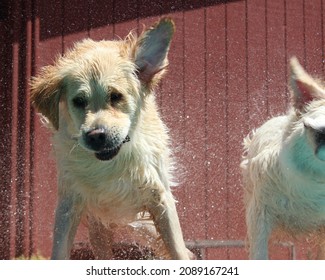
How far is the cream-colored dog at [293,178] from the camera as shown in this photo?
5137 millimetres

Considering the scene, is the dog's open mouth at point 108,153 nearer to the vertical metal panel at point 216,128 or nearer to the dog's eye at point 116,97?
the dog's eye at point 116,97

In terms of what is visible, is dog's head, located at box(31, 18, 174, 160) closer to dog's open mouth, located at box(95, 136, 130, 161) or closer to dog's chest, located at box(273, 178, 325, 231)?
dog's open mouth, located at box(95, 136, 130, 161)

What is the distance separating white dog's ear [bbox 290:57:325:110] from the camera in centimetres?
525

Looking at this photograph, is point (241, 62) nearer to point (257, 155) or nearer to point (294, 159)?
point (257, 155)

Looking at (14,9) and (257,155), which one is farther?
(14,9)

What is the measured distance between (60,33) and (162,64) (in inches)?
103

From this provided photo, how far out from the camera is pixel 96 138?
16.5 ft

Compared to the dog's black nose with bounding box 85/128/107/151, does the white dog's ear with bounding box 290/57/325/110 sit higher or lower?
higher

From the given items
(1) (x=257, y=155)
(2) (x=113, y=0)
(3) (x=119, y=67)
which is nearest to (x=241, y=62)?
(2) (x=113, y=0)

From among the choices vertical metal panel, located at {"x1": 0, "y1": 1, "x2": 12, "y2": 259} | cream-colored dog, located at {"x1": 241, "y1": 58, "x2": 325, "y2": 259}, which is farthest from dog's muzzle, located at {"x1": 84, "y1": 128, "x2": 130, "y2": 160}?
vertical metal panel, located at {"x1": 0, "y1": 1, "x2": 12, "y2": 259}

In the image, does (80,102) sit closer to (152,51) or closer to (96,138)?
(96,138)

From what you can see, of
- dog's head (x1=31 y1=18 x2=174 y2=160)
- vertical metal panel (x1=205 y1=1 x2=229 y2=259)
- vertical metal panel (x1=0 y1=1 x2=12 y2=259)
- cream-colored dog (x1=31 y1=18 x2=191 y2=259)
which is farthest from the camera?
vertical metal panel (x1=205 y1=1 x2=229 y2=259)
